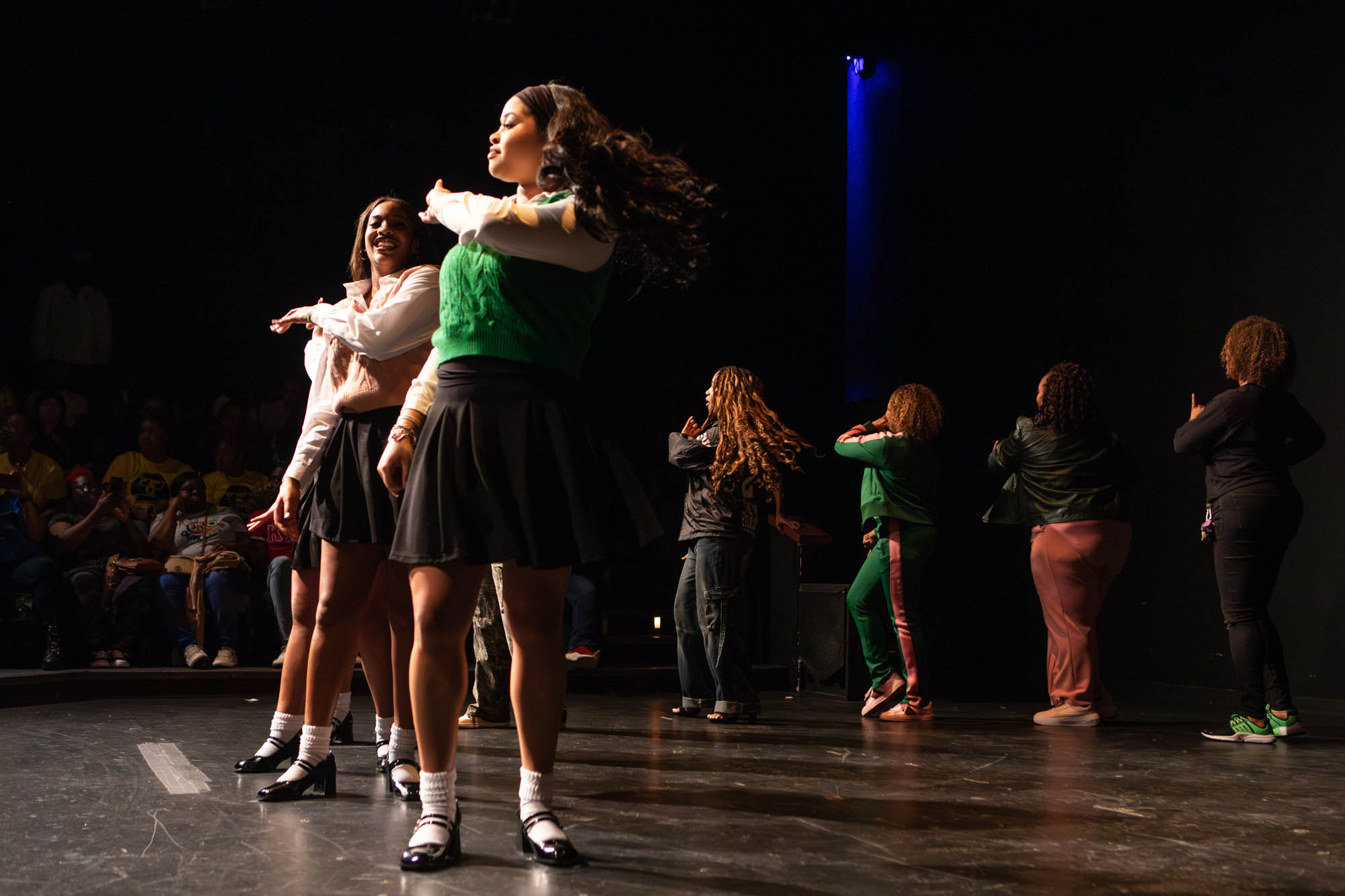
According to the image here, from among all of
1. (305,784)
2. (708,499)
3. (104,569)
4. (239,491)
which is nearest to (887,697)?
(708,499)

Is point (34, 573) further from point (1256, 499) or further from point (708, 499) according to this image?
point (1256, 499)

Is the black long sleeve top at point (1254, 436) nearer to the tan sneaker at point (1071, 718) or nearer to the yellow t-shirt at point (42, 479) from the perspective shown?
the tan sneaker at point (1071, 718)

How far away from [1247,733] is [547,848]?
3251mm

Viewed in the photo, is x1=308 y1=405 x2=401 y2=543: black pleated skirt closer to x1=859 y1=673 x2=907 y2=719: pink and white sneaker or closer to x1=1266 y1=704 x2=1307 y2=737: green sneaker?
x1=859 y1=673 x2=907 y2=719: pink and white sneaker

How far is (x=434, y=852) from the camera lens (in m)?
1.96

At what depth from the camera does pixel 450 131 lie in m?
7.82

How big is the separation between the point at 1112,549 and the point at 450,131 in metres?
5.28

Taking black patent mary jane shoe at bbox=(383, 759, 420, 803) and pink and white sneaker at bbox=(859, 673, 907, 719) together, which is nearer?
black patent mary jane shoe at bbox=(383, 759, 420, 803)

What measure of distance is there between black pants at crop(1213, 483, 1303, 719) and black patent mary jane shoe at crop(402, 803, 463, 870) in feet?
11.0

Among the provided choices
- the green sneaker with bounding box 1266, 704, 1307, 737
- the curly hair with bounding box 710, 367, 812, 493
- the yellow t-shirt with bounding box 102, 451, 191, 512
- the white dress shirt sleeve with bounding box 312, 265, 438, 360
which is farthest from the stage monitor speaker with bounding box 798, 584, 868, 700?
the white dress shirt sleeve with bounding box 312, 265, 438, 360

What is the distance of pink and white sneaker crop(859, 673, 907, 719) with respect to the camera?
4953mm

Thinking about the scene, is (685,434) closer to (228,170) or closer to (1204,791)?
(1204,791)

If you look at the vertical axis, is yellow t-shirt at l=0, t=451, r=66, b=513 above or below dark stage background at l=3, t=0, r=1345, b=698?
below

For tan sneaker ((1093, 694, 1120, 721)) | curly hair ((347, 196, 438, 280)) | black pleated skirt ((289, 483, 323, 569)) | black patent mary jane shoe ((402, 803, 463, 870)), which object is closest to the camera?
black patent mary jane shoe ((402, 803, 463, 870))
